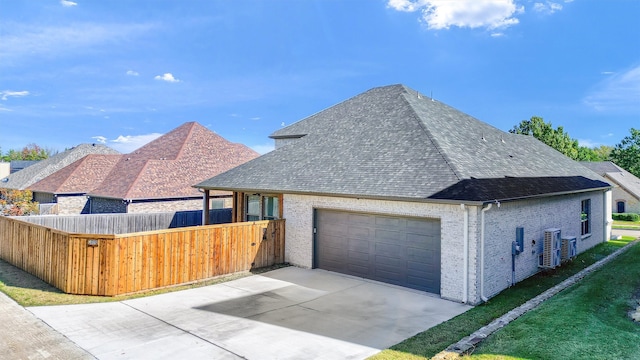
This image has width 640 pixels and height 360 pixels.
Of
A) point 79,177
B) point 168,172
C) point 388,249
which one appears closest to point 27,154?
point 79,177

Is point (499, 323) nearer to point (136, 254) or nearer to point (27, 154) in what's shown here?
point (136, 254)

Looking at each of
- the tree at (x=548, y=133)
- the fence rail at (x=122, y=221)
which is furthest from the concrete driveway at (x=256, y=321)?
the tree at (x=548, y=133)

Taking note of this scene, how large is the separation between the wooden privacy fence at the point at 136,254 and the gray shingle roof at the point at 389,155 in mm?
2301

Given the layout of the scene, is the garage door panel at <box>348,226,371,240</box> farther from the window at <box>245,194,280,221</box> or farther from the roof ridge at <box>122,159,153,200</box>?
the roof ridge at <box>122,159,153,200</box>

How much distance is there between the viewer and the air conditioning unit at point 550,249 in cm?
1262

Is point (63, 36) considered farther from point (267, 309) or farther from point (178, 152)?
point (267, 309)

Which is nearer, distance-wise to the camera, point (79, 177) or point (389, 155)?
point (389, 155)

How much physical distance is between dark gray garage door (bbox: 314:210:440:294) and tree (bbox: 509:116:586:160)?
4711 cm

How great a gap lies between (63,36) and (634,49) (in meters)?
34.6

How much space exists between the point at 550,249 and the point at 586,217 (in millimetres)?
7558

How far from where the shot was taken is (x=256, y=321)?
817 cm

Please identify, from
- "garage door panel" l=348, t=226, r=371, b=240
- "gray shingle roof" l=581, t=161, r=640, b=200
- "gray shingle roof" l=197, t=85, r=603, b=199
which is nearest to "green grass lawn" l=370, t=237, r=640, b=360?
"gray shingle roof" l=197, t=85, r=603, b=199

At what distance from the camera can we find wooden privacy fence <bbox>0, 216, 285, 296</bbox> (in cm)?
989

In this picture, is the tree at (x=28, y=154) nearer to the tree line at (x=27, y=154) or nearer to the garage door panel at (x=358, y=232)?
the tree line at (x=27, y=154)
